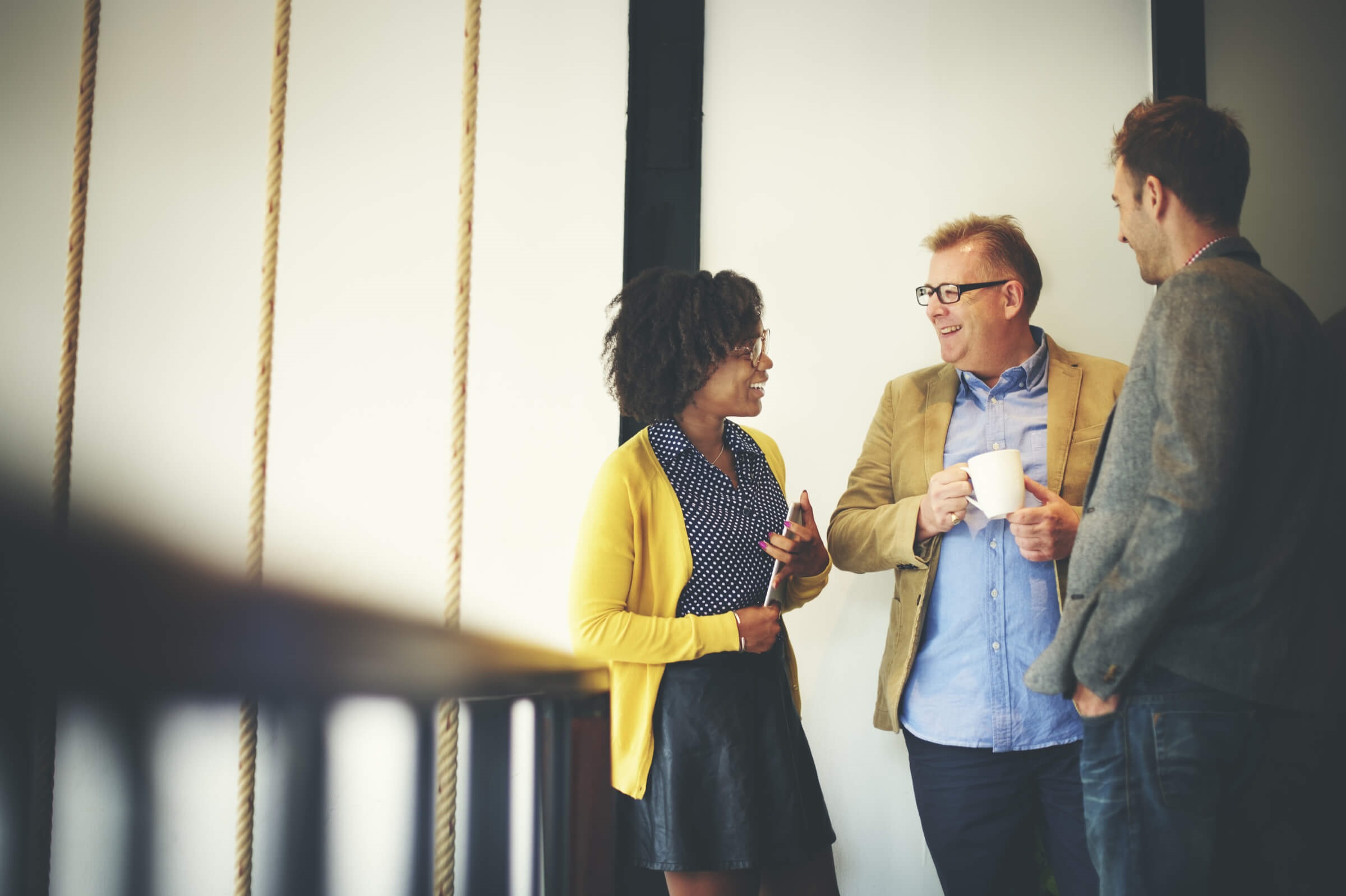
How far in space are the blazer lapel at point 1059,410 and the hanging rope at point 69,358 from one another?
1624mm

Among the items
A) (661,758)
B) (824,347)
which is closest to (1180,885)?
(661,758)

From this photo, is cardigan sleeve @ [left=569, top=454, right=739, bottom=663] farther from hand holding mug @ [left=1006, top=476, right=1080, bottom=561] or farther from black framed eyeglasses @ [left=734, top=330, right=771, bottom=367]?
hand holding mug @ [left=1006, top=476, right=1080, bottom=561]

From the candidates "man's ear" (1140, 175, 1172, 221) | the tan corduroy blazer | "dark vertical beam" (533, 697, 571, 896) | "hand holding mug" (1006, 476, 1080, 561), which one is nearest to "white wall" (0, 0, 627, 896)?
"dark vertical beam" (533, 697, 571, 896)

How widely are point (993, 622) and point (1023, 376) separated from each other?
0.53m

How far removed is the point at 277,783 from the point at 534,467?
1.42 meters

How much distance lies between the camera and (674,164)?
2.20 meters

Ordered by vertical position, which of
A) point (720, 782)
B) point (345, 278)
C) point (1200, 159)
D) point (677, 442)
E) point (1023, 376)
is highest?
point (345, 278)

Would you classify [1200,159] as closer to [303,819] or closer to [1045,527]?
[1045,527]

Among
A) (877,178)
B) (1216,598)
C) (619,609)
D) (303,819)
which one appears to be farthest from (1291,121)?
(303,819)

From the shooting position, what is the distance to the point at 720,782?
55.1 inches

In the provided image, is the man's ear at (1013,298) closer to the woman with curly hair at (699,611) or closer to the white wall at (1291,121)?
the woman with curly hair at (699,611)

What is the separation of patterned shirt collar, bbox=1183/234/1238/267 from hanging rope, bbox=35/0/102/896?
158 cm

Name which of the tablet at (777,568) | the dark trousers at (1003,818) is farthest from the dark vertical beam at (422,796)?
the dark trousers at (1003,818)

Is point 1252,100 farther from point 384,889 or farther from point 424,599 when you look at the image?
point 384,889
